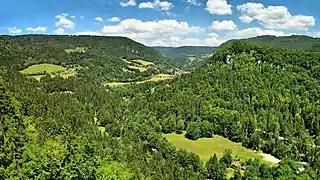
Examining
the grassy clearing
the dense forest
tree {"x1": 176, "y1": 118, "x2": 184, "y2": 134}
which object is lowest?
the grassy clearing

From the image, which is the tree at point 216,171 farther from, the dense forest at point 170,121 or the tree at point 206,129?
the tree at point 206,129

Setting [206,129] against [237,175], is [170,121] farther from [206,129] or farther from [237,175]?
[237,175]

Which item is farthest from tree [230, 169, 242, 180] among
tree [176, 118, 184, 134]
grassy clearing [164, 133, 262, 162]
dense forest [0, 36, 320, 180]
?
tree [176, 118, 184, 134]

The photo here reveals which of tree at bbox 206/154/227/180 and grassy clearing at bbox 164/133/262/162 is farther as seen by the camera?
grassy clearing at bbox 164/133/262/162

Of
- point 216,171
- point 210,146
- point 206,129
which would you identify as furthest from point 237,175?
point 206,129

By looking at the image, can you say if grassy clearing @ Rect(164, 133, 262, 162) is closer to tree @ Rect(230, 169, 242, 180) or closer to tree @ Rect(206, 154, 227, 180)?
tree @ Rect(206, 154, 227, 180)

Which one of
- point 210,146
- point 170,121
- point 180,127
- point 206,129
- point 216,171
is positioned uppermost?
point 170,121
